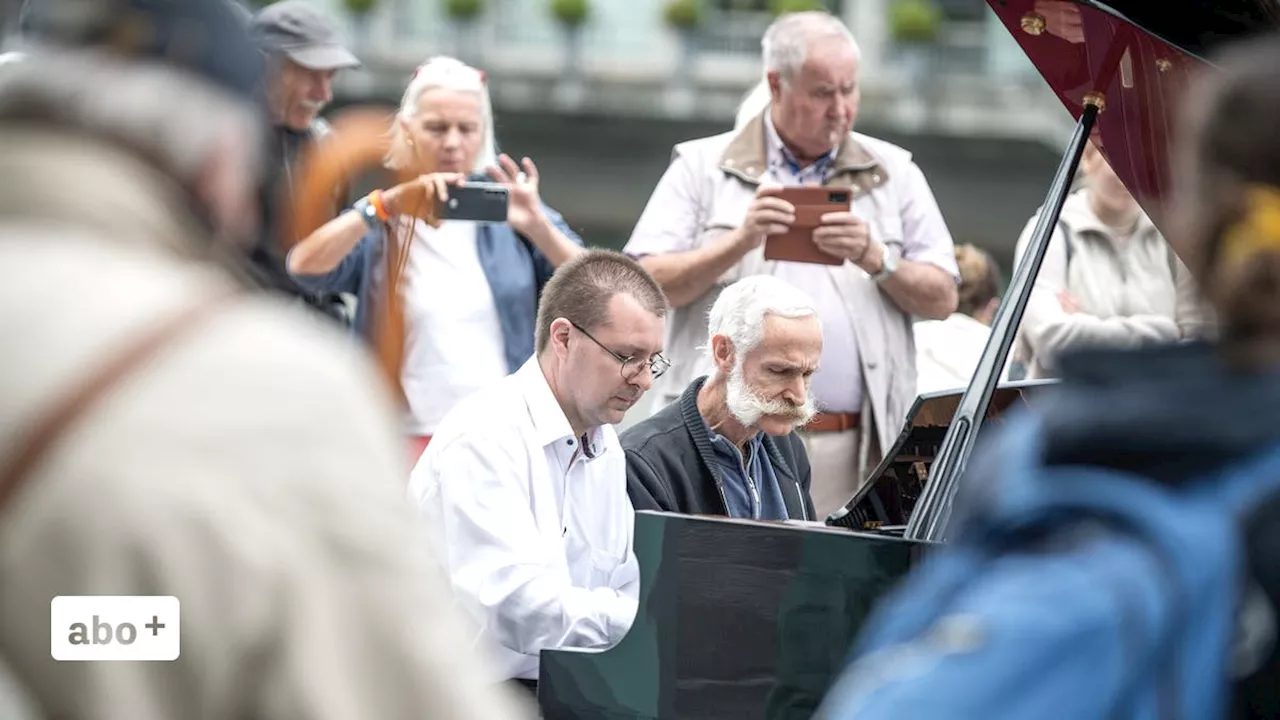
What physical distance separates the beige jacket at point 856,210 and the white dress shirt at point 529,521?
122 centimetres

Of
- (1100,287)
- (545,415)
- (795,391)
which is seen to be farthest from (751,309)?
(1100,287)

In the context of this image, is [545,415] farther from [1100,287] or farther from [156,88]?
[156,88]

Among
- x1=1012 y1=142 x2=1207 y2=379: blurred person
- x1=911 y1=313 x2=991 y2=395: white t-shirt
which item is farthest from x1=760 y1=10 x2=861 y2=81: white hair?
x1=911 y1=313 x2=991 y2=395: white t-shirt

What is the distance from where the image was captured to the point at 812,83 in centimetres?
557

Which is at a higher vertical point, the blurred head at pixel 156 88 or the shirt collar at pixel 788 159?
the blurred head at pixel 156 88

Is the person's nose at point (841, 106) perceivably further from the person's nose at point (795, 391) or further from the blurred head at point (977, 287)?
the blurred head at point (977, 287)

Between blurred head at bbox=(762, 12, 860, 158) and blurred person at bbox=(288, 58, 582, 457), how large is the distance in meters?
0.73

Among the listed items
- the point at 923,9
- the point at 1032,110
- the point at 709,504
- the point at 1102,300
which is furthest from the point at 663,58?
the point at 709,504

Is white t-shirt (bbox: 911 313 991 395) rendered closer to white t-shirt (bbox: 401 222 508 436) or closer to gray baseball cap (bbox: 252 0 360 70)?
white t-shirt (bbox: 401 222 508 436)

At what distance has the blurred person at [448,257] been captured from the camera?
17.6 feet

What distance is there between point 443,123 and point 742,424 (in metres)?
1.53

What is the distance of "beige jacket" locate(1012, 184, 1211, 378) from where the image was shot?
5.91 m

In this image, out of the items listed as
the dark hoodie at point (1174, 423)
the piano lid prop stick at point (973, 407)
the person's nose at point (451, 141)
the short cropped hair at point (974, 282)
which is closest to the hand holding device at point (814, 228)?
the person's nose at point (451, 141)

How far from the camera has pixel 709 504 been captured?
444 centimetres
